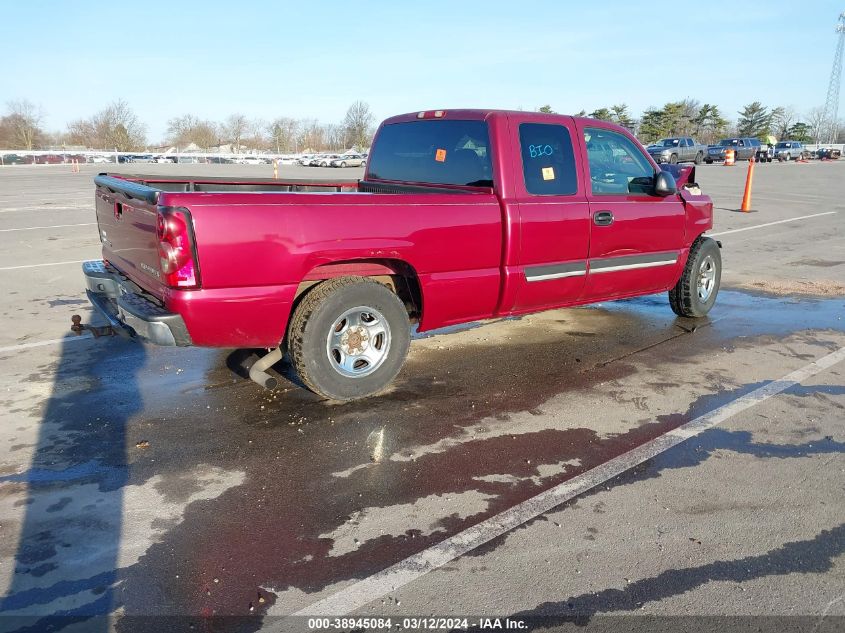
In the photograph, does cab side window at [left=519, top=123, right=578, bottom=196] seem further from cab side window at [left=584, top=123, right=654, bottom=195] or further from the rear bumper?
the rear bumper

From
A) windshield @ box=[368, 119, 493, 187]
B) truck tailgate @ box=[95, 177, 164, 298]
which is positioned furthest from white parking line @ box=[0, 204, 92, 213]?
windshield @ box=[368, 119, 493, 187]

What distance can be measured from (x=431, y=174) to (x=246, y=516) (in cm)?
326

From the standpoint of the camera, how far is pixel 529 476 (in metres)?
3.51

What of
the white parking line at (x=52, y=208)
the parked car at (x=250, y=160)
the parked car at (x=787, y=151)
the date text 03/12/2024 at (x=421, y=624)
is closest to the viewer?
the date text 03/12/2024 at (x=421, y=624)

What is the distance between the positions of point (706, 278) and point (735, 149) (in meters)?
49.1

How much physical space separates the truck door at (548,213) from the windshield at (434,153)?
0.28 m

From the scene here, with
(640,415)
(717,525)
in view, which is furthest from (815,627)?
(640,415)

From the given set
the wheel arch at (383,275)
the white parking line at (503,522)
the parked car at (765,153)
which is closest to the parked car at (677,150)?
the parked car at (765,153)

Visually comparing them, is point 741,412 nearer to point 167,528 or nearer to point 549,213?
point 549,213

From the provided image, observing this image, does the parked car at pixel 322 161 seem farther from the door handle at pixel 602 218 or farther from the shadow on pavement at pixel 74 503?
the shadow on pavement at pixel 74 503

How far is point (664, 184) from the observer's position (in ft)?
18.7

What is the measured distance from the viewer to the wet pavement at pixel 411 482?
2.60m

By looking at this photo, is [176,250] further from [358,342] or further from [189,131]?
[189,131]

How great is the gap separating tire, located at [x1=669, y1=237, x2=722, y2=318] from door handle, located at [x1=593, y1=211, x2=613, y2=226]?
156 cm
